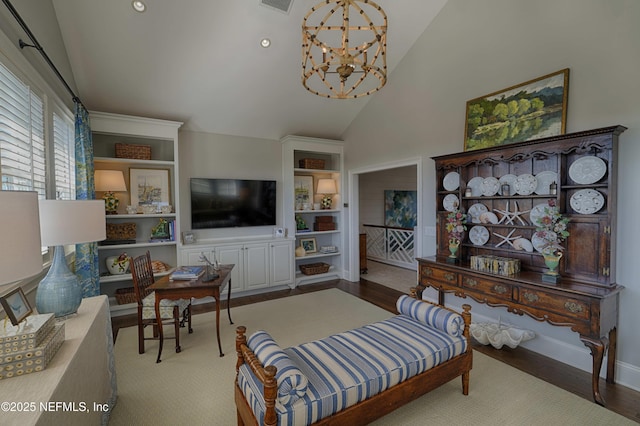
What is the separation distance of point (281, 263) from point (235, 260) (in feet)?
2.61

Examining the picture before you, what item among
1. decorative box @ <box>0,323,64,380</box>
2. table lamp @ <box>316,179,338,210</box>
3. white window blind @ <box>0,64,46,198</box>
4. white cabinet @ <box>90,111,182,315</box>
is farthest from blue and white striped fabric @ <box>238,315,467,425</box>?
table lamp @ <box>316,179,338,210</box>

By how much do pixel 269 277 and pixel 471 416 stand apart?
11.1 feet

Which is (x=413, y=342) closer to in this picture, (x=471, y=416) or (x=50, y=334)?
(x=471, y=416)

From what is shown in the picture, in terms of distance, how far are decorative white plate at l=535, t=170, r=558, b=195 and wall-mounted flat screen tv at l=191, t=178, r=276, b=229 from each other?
148 inches

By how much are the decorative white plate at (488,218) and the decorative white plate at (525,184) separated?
35 centimetres

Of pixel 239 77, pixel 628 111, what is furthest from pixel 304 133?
pixel 628 111

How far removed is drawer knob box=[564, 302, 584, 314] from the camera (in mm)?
2221

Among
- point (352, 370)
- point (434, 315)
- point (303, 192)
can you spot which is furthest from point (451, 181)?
point (303, 192)

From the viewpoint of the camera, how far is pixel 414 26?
3775 mm

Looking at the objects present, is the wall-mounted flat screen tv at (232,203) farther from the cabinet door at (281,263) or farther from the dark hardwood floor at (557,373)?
the dark hardwood floor at (557,373)

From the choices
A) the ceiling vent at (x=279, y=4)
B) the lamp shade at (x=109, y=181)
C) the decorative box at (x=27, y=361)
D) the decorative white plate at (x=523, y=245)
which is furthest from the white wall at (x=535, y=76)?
the lamp shade at (x=109, y=181)

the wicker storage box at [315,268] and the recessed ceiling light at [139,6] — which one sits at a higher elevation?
the recessed ceiling light at [139,6]

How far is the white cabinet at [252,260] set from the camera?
14.0 feet

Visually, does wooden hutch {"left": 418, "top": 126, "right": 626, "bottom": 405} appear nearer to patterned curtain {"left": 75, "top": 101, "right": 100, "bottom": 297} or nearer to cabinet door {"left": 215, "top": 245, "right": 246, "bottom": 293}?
cabinet door {"left": 215, "top": 245, "right": 246, "bottom": 293}
